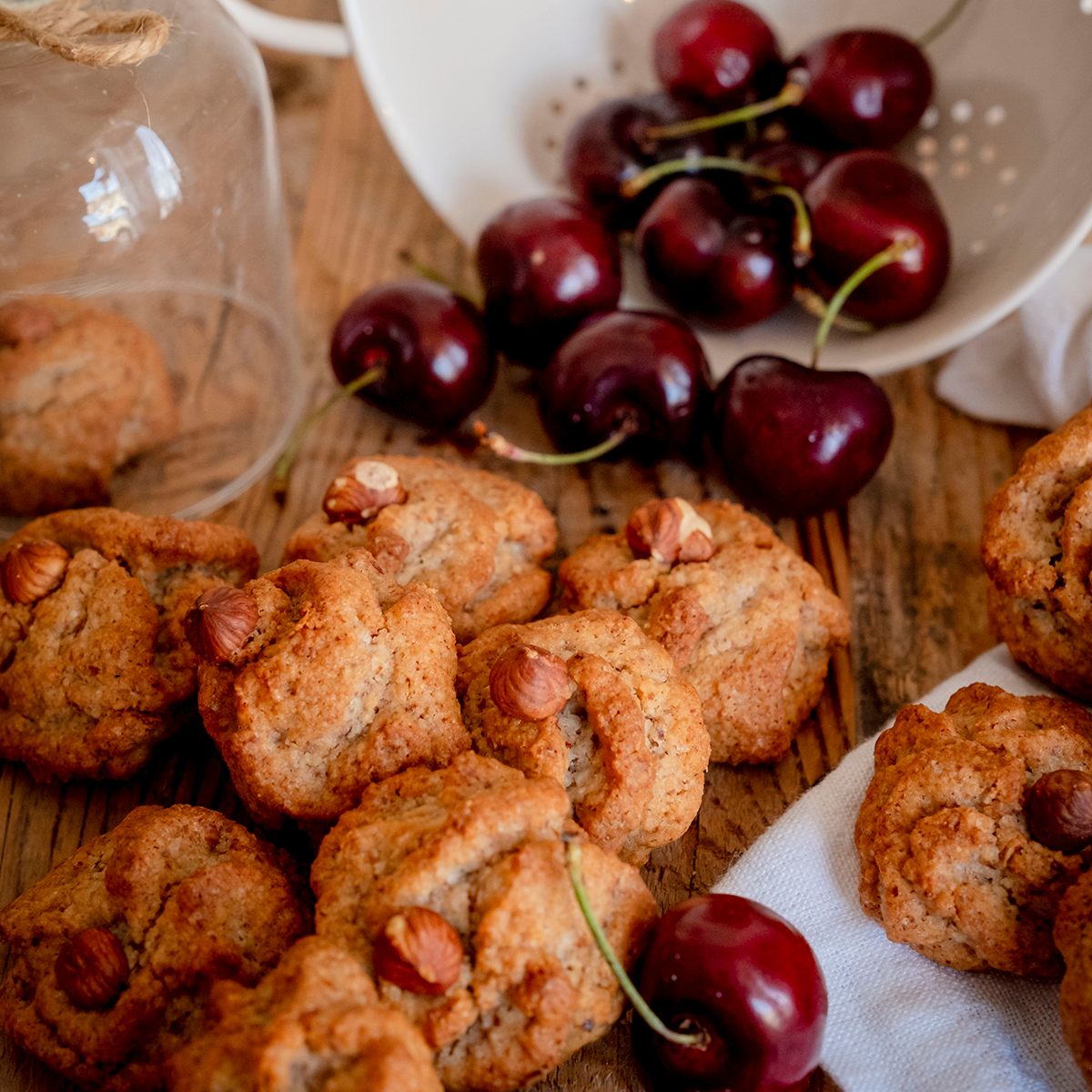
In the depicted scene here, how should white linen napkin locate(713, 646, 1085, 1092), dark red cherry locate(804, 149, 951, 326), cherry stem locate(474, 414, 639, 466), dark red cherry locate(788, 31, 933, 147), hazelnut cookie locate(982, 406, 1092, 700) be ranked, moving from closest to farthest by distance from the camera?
white linen napkin locate(713, 646, 1085, 1092) < hazelnut cookie locate(982, 406, 1092, 700) < cherry stem locate(474, 414, 639, 466) < dark red cherry locate(804, 149, 951, 326) < dark red cherry locate(788, 31, 933, 147)

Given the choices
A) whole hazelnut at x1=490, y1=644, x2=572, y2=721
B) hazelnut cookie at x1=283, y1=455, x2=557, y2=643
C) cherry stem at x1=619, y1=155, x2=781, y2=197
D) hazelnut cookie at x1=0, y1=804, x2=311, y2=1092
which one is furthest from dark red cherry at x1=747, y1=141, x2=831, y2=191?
hazelnut cookie at x1=0, y1=804, x2=311, y2=1092

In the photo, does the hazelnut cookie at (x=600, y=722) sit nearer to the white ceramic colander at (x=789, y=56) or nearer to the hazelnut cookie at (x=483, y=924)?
the hazelnut cookie at (x=483, y=924)

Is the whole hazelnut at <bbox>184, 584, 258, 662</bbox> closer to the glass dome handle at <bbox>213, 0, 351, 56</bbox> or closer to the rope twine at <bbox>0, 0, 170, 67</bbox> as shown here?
the rope twine at <bbox>0, 0, 170, 67</bbox>

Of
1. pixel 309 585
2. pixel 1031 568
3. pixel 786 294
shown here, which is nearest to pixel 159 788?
pixel 309 585

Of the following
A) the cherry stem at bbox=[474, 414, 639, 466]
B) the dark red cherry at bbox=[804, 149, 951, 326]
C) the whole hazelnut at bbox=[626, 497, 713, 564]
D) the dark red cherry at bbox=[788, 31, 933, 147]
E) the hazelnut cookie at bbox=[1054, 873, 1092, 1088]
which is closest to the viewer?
the hazelnut cookie at bbox=[1054, 873, 1092, 1088]

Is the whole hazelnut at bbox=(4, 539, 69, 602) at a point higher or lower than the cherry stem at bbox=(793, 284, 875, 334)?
lower

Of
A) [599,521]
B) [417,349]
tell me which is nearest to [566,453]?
[599,521]
